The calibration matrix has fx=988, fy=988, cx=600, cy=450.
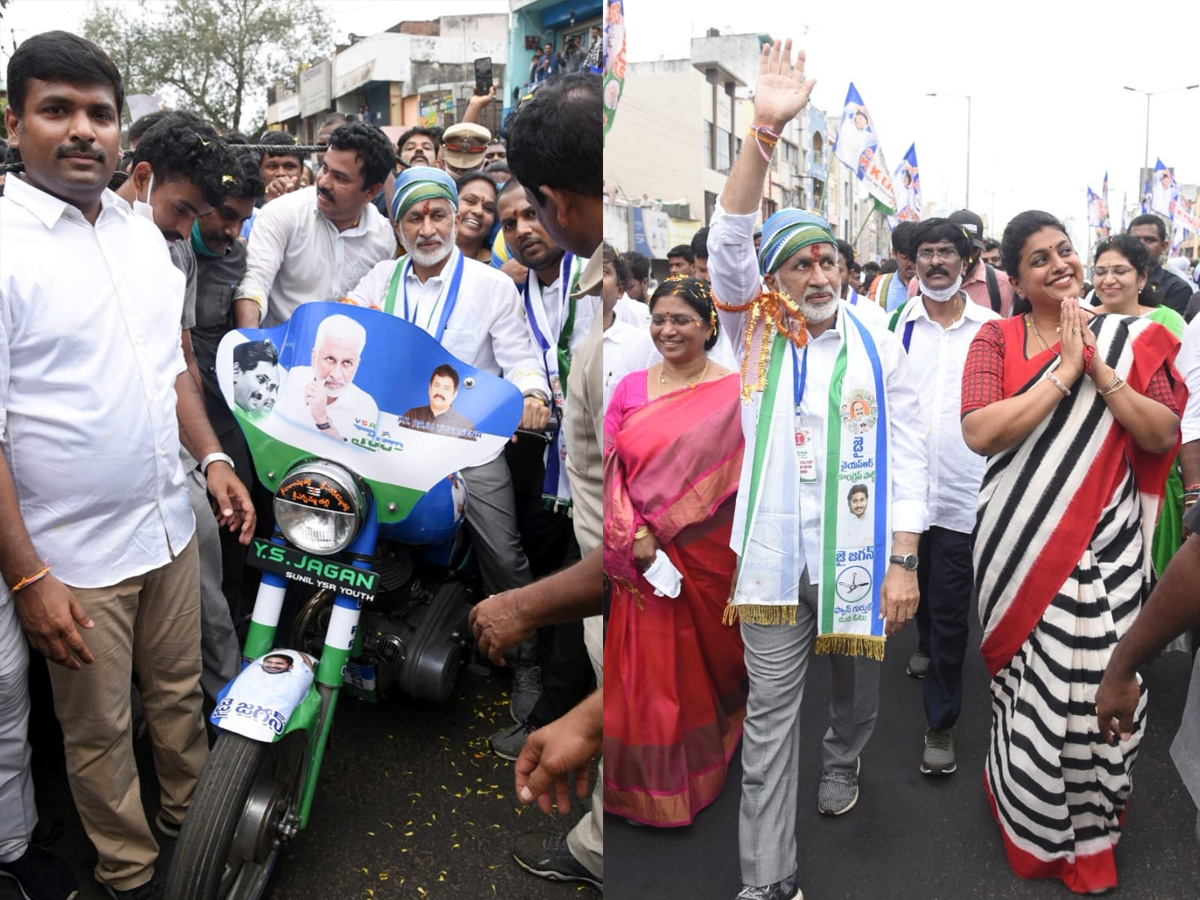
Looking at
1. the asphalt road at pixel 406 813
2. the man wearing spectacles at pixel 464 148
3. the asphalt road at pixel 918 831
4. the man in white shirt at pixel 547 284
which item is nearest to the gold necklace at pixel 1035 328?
the asphalt road at pixel 918 831

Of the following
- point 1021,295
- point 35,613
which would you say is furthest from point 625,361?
point 35,613

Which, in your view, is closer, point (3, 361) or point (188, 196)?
point (3, 361)

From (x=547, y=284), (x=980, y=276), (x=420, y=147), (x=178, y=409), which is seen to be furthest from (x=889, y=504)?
(x=420, y=147)

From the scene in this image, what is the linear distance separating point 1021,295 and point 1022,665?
1.42 feet

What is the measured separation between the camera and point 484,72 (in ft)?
6.77

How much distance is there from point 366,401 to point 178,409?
0.56 metres

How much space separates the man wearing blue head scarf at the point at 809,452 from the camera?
996 millimetres

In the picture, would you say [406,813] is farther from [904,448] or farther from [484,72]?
[904,448]

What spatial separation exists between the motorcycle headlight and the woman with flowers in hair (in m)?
1.25

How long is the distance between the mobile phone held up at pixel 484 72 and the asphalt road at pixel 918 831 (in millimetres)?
1482

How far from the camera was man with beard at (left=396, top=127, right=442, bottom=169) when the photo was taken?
4395mm

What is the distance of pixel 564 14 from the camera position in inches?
48.8

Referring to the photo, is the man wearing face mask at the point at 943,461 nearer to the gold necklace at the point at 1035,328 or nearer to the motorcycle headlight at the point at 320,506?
the gold necklace at the point at 1035,328

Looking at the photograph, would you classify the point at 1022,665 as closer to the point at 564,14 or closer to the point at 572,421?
the point at 572,421
